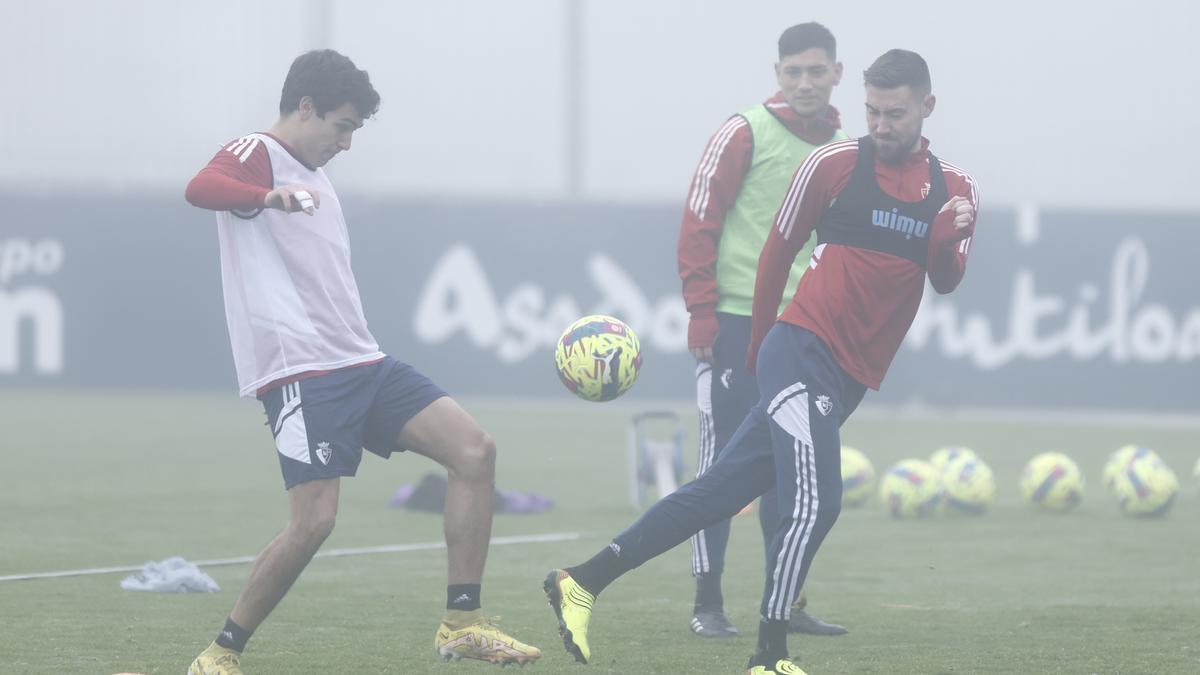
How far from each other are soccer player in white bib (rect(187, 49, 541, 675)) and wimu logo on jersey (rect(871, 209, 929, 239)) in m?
1.55

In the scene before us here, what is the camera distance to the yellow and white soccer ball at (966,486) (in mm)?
11789

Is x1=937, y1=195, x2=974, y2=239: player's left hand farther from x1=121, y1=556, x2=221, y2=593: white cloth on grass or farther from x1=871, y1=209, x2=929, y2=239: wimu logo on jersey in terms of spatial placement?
x1=121, y1=556, x2=221, y2=593: white cloth on grass

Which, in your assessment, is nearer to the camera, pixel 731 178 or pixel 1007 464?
pixel 731 178

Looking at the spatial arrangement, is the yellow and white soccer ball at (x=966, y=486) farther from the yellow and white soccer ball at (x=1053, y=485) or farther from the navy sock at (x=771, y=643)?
the navy sock at (x=771, y=643)

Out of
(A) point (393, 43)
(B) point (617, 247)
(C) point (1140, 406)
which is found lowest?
(C) point (1140, 406)

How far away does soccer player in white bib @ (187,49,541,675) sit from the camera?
6172mm

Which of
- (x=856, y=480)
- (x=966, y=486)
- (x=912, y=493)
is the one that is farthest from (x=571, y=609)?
(x=856, y=480)

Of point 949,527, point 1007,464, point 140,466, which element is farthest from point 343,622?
point 1007,464

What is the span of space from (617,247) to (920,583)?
12491mm

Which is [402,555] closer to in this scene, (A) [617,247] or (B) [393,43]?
(A) [617,247]

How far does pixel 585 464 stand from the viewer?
1502 cm

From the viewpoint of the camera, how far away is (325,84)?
6.30 metres

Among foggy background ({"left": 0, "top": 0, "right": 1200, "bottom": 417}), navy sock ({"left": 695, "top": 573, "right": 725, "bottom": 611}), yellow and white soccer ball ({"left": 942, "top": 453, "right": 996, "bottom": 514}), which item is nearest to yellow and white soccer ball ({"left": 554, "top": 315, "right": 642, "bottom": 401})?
navy sock ({"left": 695, "top": 573, "right": 725, "bottom": 611})

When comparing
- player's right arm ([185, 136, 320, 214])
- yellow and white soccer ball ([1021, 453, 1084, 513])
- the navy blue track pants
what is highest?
player's right arm ([185, 136, 320, 214])
